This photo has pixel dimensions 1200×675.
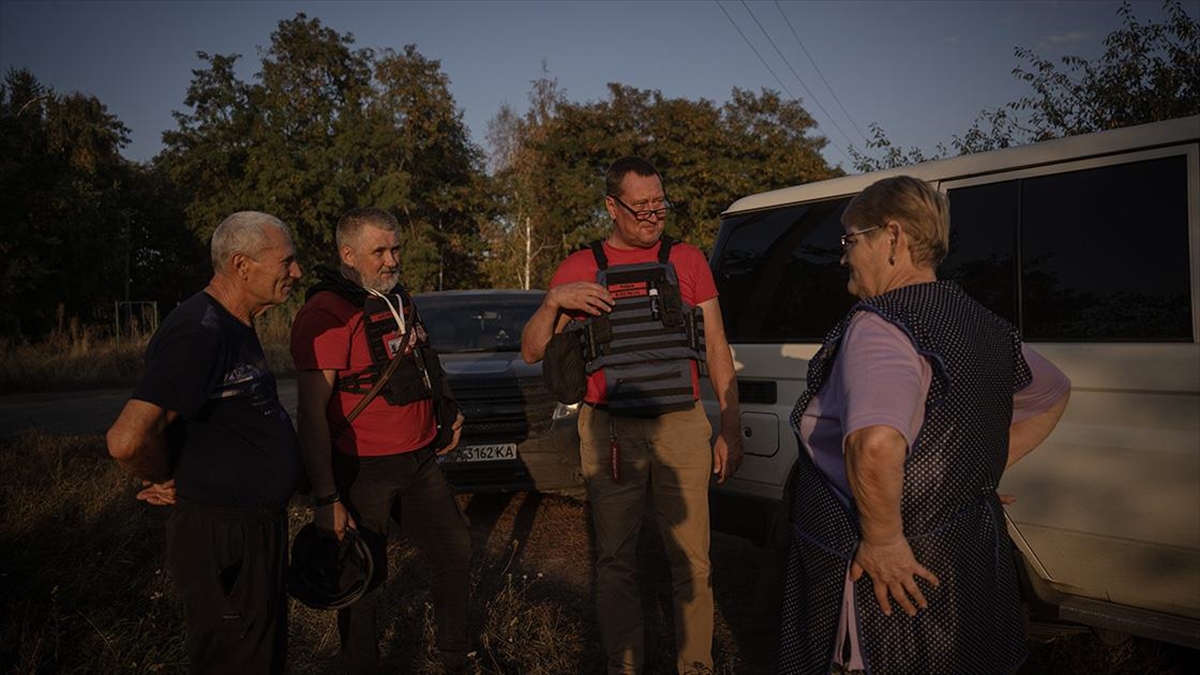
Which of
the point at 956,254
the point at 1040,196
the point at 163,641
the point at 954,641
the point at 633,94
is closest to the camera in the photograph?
the point at 954,641

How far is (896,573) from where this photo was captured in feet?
5.99

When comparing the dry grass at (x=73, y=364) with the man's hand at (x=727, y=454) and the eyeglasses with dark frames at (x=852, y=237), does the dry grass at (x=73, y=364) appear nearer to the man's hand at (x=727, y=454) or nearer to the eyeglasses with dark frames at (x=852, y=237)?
the man's hand at (x=727, y=454)

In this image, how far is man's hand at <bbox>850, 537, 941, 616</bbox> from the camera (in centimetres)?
182

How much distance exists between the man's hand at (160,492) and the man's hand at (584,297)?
1.39 m

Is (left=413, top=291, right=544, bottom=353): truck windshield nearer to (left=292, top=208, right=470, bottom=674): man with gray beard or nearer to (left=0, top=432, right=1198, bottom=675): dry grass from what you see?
(left=0, top=432, right=1198, bottom=675): dry grass

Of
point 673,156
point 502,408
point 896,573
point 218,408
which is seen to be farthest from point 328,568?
point 673,156

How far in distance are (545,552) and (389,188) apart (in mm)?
25408

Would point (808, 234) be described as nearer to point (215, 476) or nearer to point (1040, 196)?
point (1040, 196)

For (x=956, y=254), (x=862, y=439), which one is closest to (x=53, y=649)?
(x=862, y=439)

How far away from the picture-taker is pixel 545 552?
18.4 ft

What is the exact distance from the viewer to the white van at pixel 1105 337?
271 cm

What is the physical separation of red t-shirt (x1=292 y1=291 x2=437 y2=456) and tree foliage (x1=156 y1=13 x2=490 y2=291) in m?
26.3

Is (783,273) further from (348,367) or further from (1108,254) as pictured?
(348,367)

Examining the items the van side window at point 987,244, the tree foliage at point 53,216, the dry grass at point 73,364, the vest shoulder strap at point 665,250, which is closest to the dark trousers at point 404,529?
the vest shoulder strap at point 665,250
